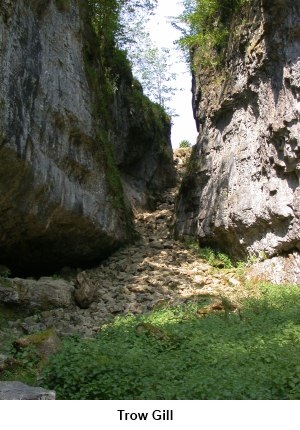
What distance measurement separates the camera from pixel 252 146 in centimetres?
1323

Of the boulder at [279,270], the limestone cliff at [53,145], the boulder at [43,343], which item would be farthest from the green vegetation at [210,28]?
the boulder at [43,343]

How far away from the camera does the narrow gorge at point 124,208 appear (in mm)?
8242

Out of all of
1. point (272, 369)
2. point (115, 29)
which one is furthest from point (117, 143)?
point (272, 369)

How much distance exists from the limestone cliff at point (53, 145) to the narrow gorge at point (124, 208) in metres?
0.04

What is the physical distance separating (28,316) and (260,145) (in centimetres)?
697

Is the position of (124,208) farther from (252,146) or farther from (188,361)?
(188,361)

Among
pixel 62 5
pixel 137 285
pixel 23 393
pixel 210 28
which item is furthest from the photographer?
pixel 210 28

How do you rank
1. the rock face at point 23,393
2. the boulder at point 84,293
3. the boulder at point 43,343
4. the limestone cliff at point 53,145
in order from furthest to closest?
1. the boulder at point 84,293
2. the limestone cliff at point 53,145
3. the boulder at point 43,343
4. the rock face at point 23,393

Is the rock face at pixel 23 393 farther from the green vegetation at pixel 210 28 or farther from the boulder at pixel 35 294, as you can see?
the green vegetation at pixel 210 28

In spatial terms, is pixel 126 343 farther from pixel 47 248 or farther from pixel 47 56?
pixel 47 56

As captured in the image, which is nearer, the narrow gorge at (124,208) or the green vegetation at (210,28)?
the narrow gorge at (124,208)

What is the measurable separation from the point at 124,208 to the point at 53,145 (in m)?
4.95

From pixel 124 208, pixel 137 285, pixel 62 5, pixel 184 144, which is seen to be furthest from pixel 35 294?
pixel 184 144

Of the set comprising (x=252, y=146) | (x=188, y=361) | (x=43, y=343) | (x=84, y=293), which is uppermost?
(x=252, y=146)
